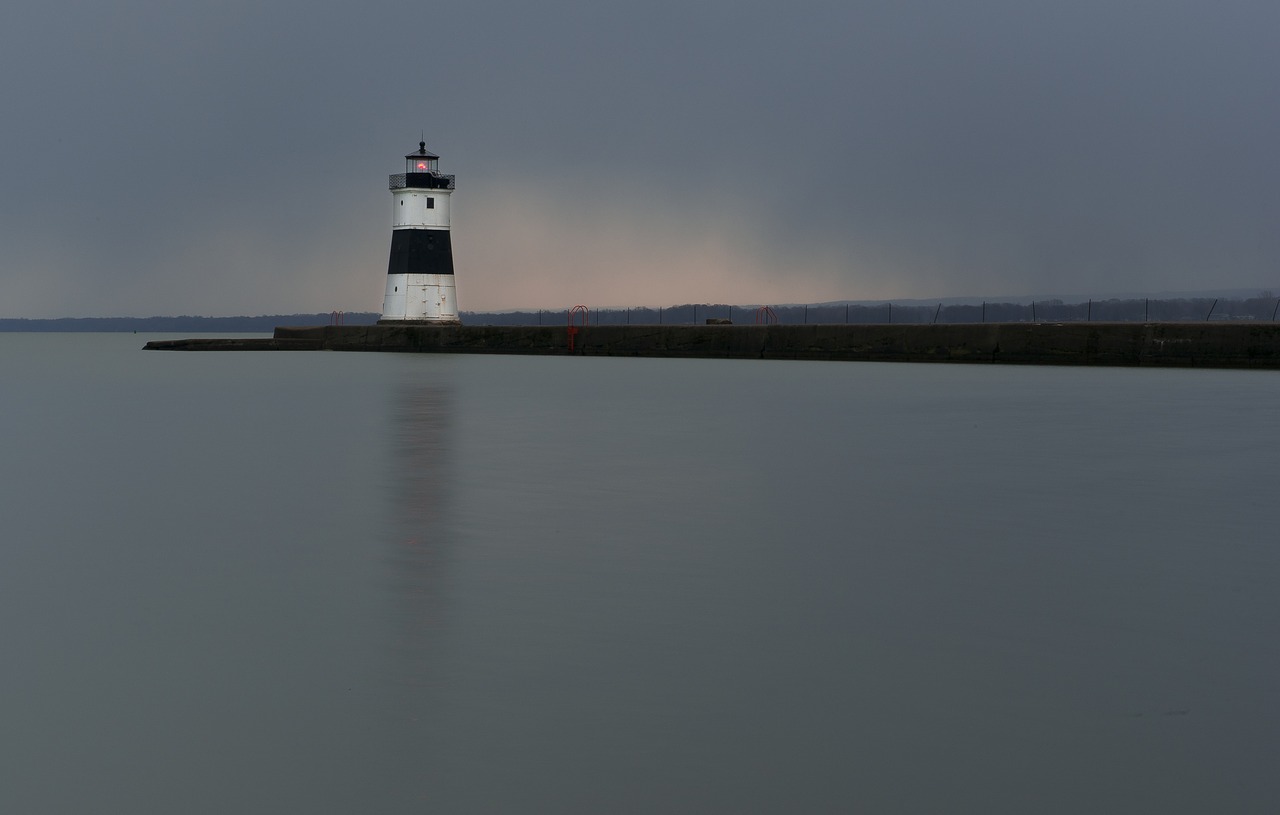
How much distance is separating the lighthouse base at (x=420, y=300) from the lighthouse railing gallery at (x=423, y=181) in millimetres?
2493

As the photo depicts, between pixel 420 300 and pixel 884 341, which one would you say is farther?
pixel 420 300

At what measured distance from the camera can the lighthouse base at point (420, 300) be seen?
3872cm

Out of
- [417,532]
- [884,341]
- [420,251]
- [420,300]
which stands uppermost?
[420,251]

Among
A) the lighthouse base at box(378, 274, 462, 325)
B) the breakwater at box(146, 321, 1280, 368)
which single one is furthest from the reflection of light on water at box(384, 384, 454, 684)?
the lighthouse base at box(378, 274, 462, 325)

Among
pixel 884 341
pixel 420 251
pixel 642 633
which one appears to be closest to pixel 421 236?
pixel 420 251

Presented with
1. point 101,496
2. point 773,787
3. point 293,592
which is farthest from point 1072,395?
point 773,787

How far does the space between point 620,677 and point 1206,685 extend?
174 cm

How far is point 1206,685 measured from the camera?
411cm

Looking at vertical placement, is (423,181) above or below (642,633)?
above

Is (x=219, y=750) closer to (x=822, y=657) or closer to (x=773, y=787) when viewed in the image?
(x=773, y=787)

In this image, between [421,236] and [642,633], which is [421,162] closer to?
[421,236]

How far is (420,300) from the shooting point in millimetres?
39125

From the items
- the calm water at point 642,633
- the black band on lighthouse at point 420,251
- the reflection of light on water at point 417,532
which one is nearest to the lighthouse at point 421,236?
the black band on lighthouse at point 420,251

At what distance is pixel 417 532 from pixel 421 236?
31700 mm
